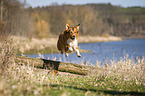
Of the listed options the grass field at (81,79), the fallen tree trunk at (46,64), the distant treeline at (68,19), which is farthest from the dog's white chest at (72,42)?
the distant treeline at (68,19)

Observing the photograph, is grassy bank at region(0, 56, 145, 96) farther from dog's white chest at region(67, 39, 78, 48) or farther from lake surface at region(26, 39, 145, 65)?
dog's white chest at region(67, 39, 78, 48)

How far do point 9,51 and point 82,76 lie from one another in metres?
3.57

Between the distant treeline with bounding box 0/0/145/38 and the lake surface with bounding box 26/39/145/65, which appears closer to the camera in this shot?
the lake surface with bounding box 26/39/145/65

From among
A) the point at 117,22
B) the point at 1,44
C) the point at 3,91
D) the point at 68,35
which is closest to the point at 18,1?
the point at 1,44

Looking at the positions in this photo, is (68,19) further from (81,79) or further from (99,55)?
(81,79)

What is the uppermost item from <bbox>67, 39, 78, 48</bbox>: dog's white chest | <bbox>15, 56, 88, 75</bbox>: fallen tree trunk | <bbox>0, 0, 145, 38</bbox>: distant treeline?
<bbox>0, 0, 145, 38</bbox>: distant treeline

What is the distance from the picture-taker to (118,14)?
5635 inches

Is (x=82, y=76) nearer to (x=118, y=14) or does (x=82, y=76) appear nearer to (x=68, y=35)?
(x=68, y=35)

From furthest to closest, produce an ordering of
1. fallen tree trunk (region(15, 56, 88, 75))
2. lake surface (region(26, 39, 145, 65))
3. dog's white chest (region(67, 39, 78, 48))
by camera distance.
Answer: lake surface (region(26, 39, 145, 65)) → fallen tree trunk (region(15, 56, 88, 75)) → dog's white chest (region(67, 39, 78, 48))

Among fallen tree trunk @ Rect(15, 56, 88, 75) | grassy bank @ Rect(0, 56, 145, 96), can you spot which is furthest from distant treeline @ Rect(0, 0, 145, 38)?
grassy bank @ Rect(0, 56, 145, 96)

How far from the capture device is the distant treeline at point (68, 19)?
28.4 meters

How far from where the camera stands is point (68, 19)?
41500 millimetres

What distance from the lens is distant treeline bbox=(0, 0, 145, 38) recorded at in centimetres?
2835

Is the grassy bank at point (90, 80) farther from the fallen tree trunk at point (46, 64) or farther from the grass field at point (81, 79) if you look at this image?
the fallen tree trunk at point (46, 64)
